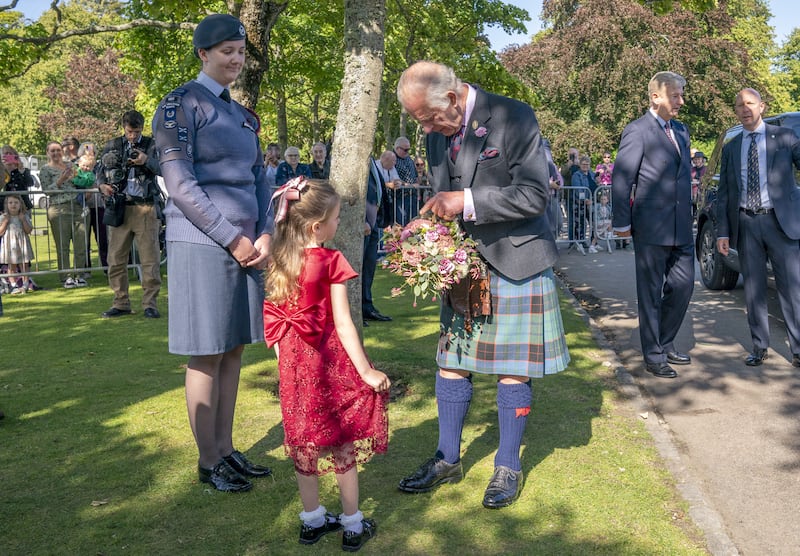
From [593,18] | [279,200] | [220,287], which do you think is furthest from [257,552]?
[593,18]

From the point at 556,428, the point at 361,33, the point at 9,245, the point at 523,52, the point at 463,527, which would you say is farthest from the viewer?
the point at 523,52

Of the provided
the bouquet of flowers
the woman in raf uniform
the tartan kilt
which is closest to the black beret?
the woman in raf uniform

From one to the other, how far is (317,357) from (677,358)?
15.2 ft

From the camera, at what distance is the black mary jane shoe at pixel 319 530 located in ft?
12.7

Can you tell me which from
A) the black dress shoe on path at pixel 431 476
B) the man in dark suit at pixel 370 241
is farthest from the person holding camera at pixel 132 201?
the black dress shoe on path at pixel 431 476

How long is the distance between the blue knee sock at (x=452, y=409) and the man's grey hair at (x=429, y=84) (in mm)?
1451

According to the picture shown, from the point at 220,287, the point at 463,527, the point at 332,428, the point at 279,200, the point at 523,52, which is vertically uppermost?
the point at 523,52

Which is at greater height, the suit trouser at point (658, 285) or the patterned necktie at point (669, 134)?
the patterned necktie at point (669, 134)

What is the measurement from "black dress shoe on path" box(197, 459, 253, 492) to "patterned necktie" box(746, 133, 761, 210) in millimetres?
4937

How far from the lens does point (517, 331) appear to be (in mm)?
4316

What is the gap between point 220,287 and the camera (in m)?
4.25

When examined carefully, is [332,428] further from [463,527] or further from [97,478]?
[97,478]

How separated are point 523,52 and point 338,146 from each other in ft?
122

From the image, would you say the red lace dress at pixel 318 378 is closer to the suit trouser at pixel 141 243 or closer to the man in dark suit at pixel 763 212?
the man in dark suit at pixel 763 212
